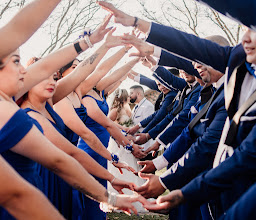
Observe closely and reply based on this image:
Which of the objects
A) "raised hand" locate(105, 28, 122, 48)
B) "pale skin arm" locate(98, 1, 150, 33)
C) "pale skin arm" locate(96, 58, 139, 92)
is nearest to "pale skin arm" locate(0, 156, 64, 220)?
"pale skin arm" locate(98, 1, 150, 33)

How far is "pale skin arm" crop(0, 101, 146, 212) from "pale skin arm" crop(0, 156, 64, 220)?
1.36ft

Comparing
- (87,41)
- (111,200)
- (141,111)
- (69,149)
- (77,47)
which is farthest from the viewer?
(141,111)

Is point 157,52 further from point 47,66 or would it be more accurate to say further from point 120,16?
point 47,66

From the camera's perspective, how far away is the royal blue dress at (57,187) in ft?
9.34

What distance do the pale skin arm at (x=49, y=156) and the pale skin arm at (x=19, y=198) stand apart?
1.36 feet

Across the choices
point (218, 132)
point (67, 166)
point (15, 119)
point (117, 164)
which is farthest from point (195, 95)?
point (15, 119)

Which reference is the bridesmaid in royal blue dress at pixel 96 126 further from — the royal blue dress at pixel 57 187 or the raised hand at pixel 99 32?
the raised hand at pixel 99 32

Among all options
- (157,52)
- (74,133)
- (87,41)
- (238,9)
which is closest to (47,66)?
(87,41)

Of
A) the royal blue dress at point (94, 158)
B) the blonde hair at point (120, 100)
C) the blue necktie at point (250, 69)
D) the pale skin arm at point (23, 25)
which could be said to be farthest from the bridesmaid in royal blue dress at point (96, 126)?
the blue necktie at point (250, 69)

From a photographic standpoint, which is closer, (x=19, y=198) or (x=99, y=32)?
(x=19, y=198)

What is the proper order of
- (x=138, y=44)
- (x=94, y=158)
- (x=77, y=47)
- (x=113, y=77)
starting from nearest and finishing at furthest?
(x=77, y=47), (x=138, y=44), (x=94, y=158), (x=113, y=77)

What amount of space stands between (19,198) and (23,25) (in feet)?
3.77

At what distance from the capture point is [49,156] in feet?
5.29

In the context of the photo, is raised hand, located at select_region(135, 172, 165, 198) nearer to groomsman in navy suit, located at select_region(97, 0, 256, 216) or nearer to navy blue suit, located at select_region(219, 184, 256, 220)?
groomsman in navy suit, located at select_region(97, 0, 256, 216)
